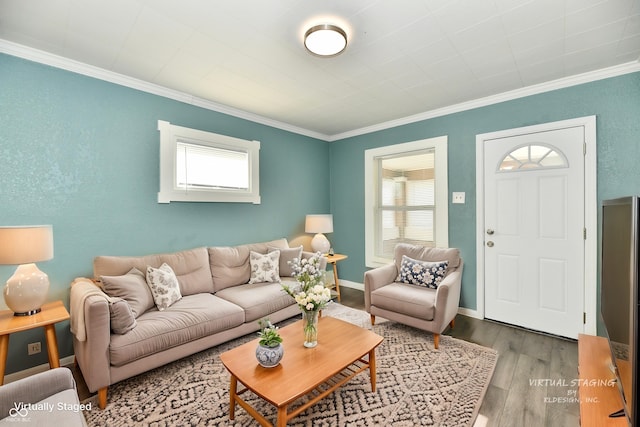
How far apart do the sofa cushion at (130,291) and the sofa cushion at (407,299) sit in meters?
2.15

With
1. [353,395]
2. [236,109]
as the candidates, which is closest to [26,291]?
[353,395]

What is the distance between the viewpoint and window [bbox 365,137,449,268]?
3.69 m

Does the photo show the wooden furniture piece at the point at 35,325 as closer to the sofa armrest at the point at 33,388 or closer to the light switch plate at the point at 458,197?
the sofa armrest at the point at 33,388

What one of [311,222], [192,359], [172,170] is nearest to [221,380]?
[192,359]

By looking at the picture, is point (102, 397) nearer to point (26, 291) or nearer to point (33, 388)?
point (33, 388)

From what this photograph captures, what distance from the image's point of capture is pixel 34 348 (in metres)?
2.27

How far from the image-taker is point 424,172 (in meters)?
3.96

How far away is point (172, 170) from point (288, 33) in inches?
74.8

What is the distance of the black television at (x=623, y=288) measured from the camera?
88cm

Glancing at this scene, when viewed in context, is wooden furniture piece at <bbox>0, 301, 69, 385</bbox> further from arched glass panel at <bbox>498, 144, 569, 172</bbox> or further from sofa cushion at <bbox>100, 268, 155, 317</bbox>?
arched glass panel at <bbox>498, 144, 569, 172</bbox>

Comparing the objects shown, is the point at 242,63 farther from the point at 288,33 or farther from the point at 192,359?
the point at 192,359

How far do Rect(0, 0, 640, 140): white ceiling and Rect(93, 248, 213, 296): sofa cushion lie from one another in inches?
67.9

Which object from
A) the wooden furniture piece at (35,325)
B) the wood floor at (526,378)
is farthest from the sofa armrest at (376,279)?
the wooden furniture piece at (35,325)

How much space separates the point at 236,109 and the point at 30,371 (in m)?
3.15
